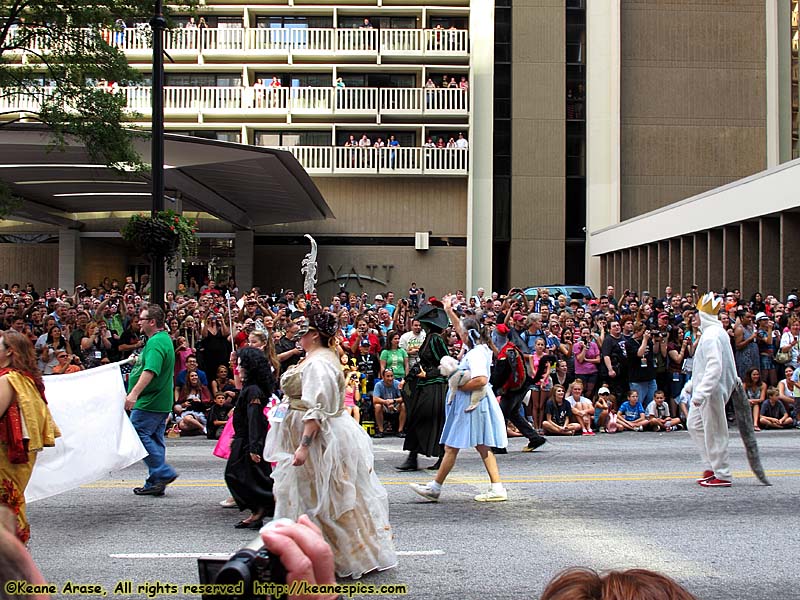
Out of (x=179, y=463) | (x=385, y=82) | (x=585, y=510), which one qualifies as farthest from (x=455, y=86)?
(x=585, y=510)

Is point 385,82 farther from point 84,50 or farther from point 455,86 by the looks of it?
point 84,50

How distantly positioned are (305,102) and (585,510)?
30002 mm

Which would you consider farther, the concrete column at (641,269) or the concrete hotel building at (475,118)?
the concrete hotel building at (475,118)

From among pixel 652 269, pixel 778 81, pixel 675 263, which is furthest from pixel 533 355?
pixel 778 81

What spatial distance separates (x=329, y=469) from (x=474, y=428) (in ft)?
8.84

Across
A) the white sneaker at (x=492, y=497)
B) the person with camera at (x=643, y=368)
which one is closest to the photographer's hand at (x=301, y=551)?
the white sneaker at (x=492, y=497)

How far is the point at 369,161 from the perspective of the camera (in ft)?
118

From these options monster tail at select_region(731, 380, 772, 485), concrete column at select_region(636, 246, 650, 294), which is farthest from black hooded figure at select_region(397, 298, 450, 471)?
concrete column at select_region(636, 246, 650, 294)

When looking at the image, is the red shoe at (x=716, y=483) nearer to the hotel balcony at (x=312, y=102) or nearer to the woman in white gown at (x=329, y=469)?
the woman in white gown at (x=329, y=469)

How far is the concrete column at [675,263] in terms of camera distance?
28703 millimetres

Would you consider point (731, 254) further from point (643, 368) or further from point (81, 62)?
point (81, 62)

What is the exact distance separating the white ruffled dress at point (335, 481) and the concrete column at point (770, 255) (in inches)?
773

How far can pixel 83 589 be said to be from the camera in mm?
5871

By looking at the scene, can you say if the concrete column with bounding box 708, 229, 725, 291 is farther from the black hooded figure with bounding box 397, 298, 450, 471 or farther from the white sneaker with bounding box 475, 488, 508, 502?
the white sneaker with bounding box 475, 488, 508, 502
